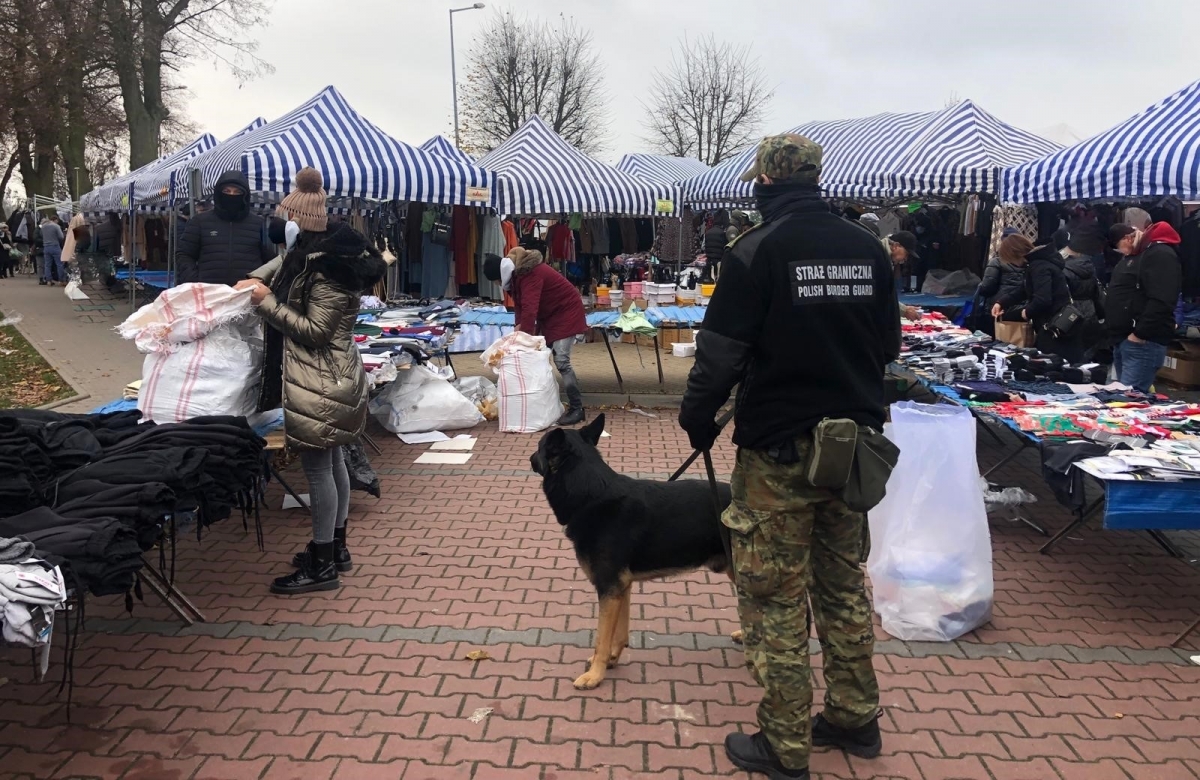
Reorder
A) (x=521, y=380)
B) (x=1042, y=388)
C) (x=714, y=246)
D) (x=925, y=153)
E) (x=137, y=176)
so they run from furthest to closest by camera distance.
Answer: (x=137, y=176)
(x=714, y=246)
(x=925, y=153)
(x=521, y=380)
(x=1042, y=388)

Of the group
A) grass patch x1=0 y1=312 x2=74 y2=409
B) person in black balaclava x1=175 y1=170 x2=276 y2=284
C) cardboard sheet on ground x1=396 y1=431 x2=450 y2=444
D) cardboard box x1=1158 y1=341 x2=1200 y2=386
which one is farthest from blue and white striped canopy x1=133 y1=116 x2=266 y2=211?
cardboard box x1=1158 y1=341 x2=1200 y2=386

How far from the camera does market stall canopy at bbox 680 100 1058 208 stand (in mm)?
11055

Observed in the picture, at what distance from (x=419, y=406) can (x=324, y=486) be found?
12.0ft

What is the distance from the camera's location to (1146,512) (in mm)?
3791

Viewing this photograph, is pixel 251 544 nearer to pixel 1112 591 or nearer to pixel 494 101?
pixel 1112 591

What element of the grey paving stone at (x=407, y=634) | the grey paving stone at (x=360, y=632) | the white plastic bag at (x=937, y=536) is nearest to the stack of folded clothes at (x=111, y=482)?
the grey paving stone at (x=360, y=632)

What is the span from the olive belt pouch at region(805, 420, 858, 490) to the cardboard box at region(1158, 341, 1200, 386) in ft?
30.6

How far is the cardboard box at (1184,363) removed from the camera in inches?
390

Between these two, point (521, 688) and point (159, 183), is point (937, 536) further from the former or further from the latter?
point (159, 183)

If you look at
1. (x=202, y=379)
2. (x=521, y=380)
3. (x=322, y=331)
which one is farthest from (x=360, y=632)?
(x=521, y=380)

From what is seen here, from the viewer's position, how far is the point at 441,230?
13008 millimetres

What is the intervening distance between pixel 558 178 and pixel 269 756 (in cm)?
1037

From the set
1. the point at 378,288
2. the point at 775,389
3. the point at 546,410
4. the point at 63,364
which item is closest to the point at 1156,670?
the point at 775,389

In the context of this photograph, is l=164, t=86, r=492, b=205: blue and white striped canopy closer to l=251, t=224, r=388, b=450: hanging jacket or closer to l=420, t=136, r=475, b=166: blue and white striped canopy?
l=420, t=136, r=475, b=166: blue and white striped canopy
